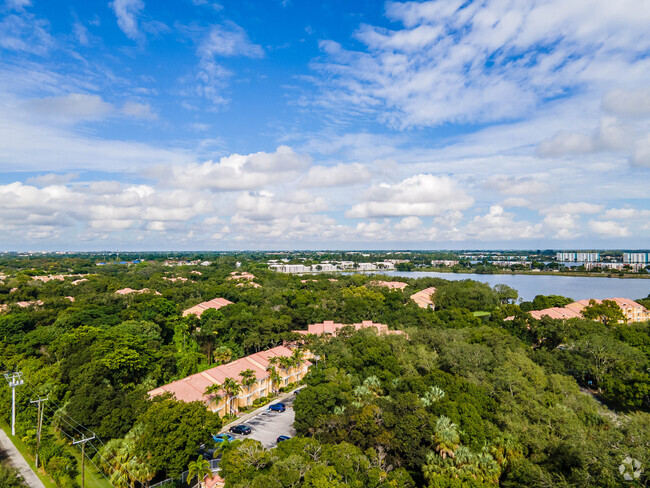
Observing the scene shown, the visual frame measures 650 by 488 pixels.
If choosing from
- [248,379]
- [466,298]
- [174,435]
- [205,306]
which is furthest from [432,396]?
[466,298]

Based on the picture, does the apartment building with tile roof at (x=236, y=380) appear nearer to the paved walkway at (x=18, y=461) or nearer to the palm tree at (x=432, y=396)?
the paved walkway at (x=18, y=461)

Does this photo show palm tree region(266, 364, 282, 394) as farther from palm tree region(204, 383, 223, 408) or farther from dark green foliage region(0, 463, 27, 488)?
dark green foliage region(0, 463, 27, 488)

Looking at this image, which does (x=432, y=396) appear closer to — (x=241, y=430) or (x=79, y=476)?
(x=241, y=430)

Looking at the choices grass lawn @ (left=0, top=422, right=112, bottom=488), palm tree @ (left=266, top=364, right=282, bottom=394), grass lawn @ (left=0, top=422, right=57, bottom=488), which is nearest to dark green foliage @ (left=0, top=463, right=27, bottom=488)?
grass lawn @ (left=0, top=422, right=112, bottom=488)

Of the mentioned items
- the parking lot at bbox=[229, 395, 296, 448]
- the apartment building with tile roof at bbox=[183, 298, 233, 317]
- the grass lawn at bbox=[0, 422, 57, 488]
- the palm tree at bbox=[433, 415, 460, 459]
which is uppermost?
the apartment building with tile roof at bbox=[183, 298, 233, 317]

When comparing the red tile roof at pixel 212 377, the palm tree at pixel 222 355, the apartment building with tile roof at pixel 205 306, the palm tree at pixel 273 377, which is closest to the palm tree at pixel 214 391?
the red tile roof at pixel 212 377

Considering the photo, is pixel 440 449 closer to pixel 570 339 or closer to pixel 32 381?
pixel 570 339

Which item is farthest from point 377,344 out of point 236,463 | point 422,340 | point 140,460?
point 140,460
